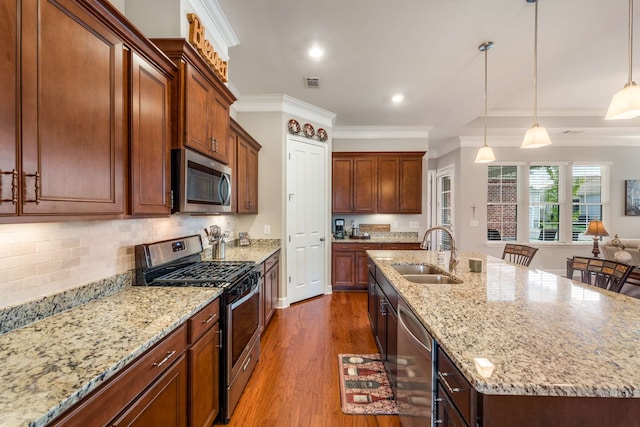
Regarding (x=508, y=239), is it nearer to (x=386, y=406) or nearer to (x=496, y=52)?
(x=496, y=52)

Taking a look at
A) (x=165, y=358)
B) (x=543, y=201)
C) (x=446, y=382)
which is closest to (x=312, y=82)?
(x=165, y=358)

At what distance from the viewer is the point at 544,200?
5.93 metres

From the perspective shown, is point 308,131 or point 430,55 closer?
point 430,55

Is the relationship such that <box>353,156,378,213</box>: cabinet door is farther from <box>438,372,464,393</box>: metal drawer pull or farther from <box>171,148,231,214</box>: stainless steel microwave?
<box>438,372,464,393</box>: metal drawer pull

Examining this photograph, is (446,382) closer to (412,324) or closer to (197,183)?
(412,324)

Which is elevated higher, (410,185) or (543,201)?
(410,185)

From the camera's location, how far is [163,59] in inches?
64.5

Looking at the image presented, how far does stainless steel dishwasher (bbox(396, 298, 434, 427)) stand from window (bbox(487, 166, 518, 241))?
208 inches

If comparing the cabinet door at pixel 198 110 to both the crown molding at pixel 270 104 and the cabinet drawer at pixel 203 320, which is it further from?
the crown molding at pixel 270 104

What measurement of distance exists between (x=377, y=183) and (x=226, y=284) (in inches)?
152

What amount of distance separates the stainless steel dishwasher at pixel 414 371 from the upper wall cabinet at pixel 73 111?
155cm

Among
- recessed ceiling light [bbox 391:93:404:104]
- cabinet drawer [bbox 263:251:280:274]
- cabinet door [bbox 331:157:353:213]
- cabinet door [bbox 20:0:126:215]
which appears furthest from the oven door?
recessed ceiling light [bbox 391:93:404:104]

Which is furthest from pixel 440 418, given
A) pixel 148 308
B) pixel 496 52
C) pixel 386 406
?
pixel 496 52

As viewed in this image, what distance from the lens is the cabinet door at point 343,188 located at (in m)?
5.16
